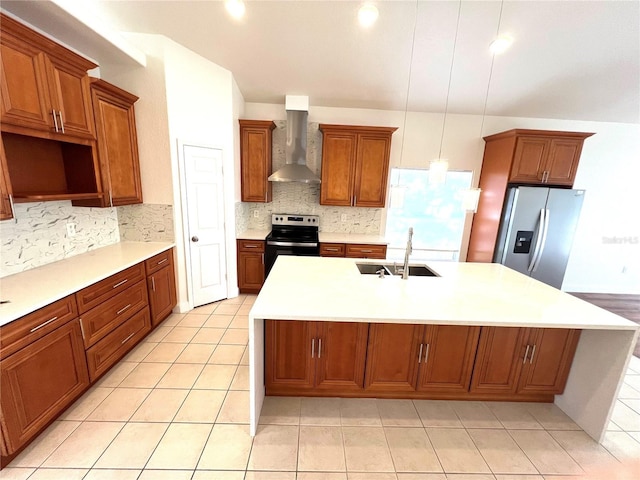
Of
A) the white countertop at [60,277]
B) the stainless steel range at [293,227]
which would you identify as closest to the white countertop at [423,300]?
the white countertop at [60,277]

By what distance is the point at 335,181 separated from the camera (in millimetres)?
3861

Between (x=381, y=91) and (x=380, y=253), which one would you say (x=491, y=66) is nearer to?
(x=381, y=91)

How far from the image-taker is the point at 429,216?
4.42 metres

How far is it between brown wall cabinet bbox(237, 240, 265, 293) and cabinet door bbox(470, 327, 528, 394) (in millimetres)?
2752

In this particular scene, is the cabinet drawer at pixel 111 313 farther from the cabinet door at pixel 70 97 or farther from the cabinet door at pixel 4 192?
the cabinet door at pixel 70 97

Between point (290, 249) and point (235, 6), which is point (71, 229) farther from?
point (235, 6)

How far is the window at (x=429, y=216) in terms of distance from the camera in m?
4.28

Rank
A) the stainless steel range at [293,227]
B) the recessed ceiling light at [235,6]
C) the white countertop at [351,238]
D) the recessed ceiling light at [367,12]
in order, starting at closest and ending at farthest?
1. the recessed ceiling light at [367,12]
2. the recessed ceiling light at [235,6]
3. the white countertop at [351,238]
4. the stainless steel range at [293,227]

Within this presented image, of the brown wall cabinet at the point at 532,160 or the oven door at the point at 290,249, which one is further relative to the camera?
the oven door at the point at 290,249

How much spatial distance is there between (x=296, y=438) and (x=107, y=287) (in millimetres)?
1809

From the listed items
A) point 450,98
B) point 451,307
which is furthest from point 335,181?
point 451,307

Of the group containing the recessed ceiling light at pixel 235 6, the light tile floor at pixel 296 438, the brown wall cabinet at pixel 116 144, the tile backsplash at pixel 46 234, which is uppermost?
the recessed ceiling light at pixel 235 6

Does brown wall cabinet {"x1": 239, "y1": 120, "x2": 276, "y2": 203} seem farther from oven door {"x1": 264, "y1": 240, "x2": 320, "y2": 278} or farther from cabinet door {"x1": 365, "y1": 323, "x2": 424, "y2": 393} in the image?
cabinet door {"x1": 365, "y1": 323, "x2": 424, "y2": 393}

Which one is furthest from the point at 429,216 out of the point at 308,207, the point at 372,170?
the point at 308,207
